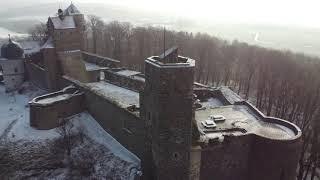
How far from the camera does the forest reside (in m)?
34.1

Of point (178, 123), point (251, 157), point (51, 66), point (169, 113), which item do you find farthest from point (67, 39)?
point (251, 157)

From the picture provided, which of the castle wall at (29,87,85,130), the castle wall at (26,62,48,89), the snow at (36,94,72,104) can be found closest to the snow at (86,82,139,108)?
the castle wall at (29,87,85,130)

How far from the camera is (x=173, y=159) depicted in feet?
66.1

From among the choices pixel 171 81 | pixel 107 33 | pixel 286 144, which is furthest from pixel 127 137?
pixel 107 33

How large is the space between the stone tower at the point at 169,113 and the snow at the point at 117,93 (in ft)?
24.8

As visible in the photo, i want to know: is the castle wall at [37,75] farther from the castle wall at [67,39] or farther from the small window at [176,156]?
the small window at [176,156]

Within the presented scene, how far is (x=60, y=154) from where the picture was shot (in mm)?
28453

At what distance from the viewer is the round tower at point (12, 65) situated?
41.1 meters

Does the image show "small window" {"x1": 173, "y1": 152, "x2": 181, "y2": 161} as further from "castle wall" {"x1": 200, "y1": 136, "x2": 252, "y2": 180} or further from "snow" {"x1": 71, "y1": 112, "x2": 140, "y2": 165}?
"snow" {"x1": 71, "y1": 112, "x2": 140, "y2": 165}

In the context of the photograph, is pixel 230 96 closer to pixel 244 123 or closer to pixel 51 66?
pixel 244 123

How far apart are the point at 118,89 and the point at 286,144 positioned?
53.4ft

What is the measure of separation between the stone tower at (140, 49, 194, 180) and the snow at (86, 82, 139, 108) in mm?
7550

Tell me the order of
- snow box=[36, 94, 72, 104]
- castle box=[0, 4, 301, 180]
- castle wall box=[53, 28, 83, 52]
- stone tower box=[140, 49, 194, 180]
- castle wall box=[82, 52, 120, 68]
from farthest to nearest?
1. castle wall box=[82, 52, 120, 68]
2. castle wall box=[53, 28, 83, 52]
3. snow box=[36, 94, 72, 104]
4. castle box=[0, 4, 301, 180]
5. stone tower box=[140, 49, 194, 180]


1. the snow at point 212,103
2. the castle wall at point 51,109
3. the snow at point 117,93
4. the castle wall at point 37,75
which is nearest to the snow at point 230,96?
the snow at point 212,103
